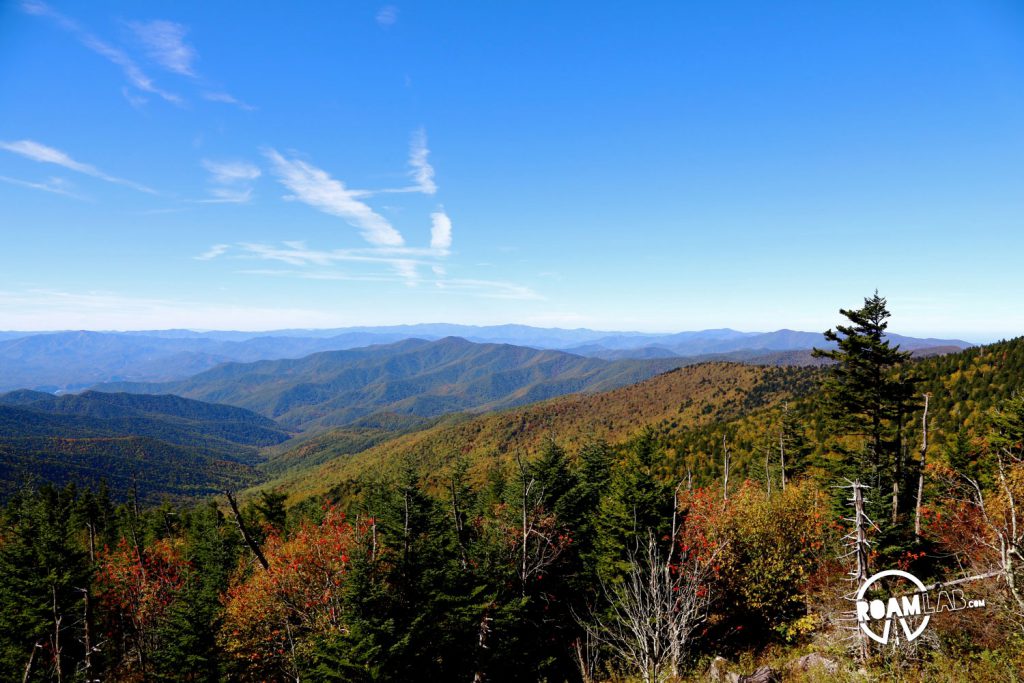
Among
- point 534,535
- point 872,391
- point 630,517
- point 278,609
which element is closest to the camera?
point 872,391

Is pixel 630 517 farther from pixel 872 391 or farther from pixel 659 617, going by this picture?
pixel 872 391

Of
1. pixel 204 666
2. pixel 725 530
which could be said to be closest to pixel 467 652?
pixel 204 666

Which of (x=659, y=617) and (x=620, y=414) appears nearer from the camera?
(x=659, y=617)

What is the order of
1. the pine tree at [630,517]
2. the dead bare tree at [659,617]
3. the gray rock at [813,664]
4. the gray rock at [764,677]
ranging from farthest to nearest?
the pine tree at [630,517]
the gray rock at [764,677]
the gray rock at [813,664]
the dead bare tree at [659,617]

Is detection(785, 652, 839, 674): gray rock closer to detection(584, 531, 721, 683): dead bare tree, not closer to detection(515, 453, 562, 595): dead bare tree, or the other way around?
detection(584, 531, 721, 683): dead bare tree

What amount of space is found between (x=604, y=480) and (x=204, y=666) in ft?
108

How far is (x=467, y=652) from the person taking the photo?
26953 millimetres

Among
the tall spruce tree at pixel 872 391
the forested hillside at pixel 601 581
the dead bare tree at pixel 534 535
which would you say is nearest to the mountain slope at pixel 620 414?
the dead bare tree at pixel 534 535

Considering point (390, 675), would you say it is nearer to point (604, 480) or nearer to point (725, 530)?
point (725, 530)

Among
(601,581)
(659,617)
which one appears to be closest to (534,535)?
(601,581)

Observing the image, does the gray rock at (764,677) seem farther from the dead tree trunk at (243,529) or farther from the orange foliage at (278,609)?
the dead tree trunk at (243,529)

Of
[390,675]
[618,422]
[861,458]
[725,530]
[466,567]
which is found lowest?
[618,422]

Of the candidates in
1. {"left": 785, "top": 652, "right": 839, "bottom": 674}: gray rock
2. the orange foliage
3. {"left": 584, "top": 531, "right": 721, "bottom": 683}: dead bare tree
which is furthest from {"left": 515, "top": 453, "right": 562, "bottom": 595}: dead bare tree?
{"left": 785, "top": 652, "right": 839, "bottom": 674}: gray rock

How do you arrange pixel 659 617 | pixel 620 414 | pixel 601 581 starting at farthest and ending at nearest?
pixel 620 414 < pixel 601 581 < pixel 659 617
